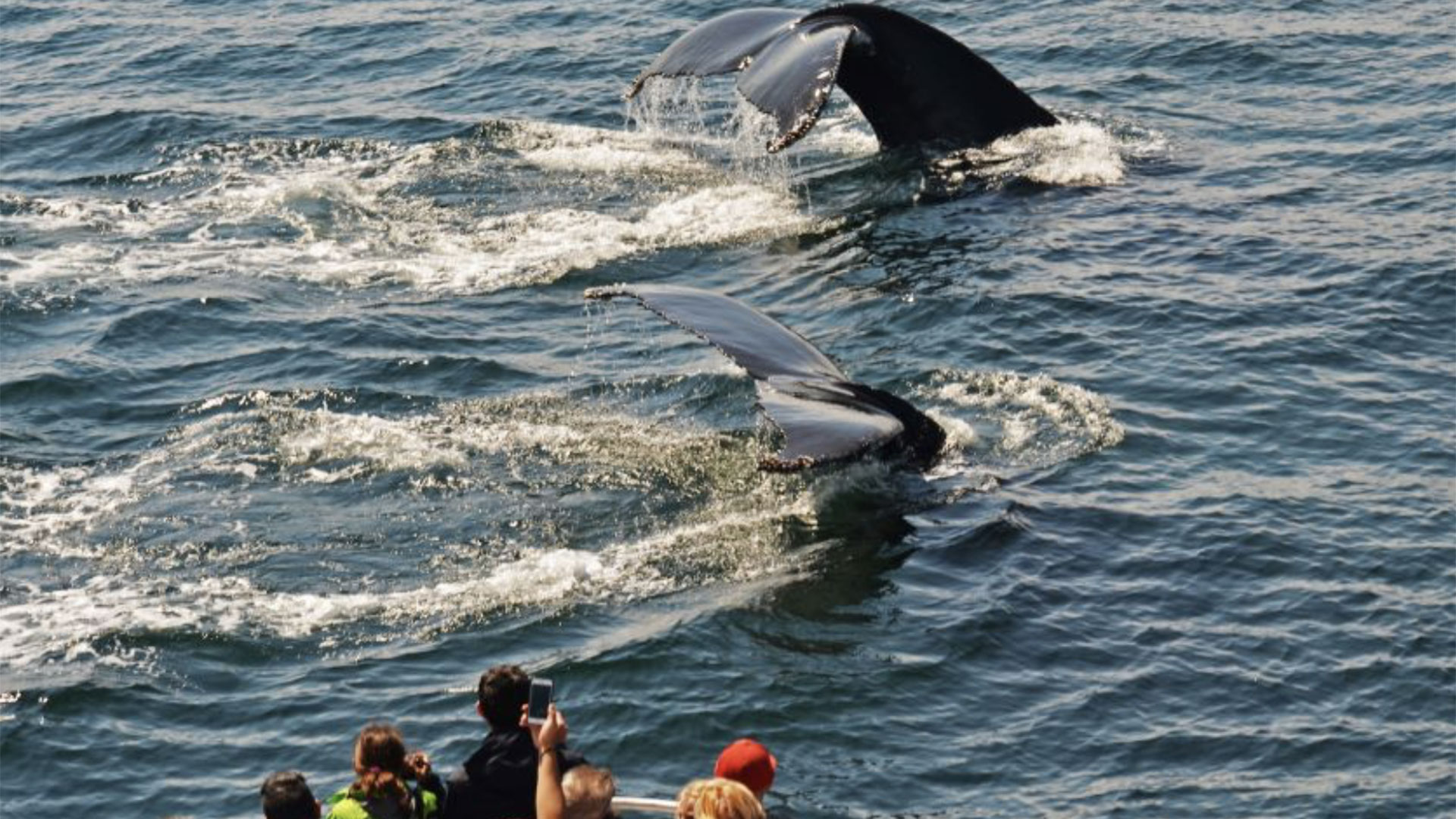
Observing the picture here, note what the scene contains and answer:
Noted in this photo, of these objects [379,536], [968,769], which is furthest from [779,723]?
[379,536]

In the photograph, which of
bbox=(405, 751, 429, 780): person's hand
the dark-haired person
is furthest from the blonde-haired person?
the dark-haired person

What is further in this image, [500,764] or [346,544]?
[346,544]

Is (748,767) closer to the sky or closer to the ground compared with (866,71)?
closer to the ground

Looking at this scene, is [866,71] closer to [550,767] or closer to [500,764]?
[500,764]

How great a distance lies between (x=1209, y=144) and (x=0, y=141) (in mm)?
12881

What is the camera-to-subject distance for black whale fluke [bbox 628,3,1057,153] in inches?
704

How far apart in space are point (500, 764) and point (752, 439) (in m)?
7.01

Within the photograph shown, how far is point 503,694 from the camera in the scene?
383 inches

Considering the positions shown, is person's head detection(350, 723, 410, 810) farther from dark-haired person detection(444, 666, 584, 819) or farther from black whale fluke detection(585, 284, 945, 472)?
black whale fluke detection(585, 284, 945, 472)

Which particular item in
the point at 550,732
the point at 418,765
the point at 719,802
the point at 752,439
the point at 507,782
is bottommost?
the point at 752,439

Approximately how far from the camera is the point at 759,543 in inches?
586

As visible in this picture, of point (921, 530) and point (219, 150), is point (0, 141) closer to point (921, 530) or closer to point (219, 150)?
point (219, 150)

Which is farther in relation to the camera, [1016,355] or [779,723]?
[1016,355]

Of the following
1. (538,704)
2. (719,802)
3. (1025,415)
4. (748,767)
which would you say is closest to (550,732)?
(538,704)
